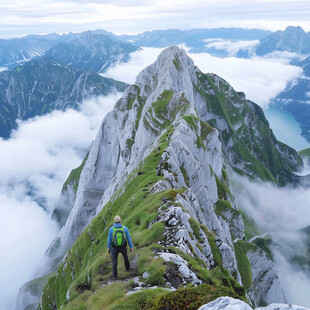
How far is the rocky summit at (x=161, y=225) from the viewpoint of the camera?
18.0 meters

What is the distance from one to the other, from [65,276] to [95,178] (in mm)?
74080

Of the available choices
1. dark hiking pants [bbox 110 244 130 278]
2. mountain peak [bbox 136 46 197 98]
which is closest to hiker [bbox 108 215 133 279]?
dark hiking pants [bbox 110 244 130 278]

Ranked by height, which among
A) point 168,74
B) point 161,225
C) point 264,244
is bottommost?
point 264,244

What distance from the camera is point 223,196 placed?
84.8 metres

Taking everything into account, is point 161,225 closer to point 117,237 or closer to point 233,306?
point 117,237

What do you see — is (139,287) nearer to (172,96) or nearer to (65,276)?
(65,276)

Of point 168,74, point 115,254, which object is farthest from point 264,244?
point 115,254

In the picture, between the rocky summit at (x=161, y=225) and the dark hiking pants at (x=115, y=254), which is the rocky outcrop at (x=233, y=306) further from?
the dark hiking pants at (x=115, y=254)

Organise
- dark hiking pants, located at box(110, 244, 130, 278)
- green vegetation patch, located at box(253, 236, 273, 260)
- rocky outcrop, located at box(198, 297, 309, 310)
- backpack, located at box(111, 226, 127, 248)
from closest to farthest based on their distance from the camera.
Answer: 1. rocky outcrop, located at box(198, 297, 309, 310)
2. backpack, located at box(111, 226, 127, 248)
3. dark hiking pants, located at box(110, 244, 130, 278)
4. green vegetation patch, located at box(253, 236, 273, 260)

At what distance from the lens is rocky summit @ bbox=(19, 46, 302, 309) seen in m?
18.0

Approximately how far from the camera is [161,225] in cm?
2550

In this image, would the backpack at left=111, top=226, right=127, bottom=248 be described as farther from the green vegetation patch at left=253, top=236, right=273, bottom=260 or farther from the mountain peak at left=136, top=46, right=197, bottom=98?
the green vegetation patch at left=253, top=236, right=273, bottom=260

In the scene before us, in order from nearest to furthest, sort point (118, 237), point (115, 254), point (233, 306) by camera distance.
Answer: point (233, 306) → point (118, 237) → point (115, 254)

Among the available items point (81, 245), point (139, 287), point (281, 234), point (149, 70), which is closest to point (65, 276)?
point (81, 245)
